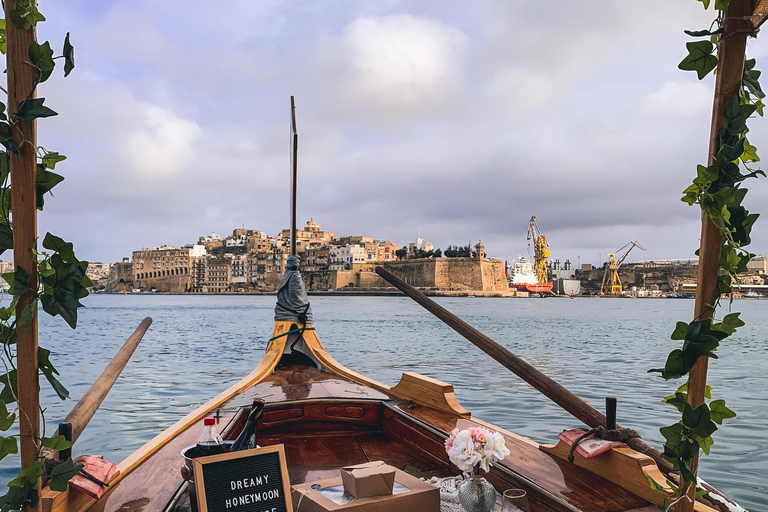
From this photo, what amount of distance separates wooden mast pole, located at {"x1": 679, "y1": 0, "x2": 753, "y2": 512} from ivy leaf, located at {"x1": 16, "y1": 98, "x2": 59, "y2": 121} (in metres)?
1.09

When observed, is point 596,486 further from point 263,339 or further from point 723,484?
point 263,339

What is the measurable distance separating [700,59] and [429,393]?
74.7 inches

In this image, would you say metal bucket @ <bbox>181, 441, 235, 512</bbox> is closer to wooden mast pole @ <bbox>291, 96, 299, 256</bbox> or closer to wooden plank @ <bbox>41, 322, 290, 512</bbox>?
wooden plank @ <bbox>41, 322, 290, 512</bbox>

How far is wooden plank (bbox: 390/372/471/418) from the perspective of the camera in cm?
236

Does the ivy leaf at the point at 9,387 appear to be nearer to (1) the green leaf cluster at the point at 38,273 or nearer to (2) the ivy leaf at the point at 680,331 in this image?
(1) the green leaf cluster at the point at 38,273

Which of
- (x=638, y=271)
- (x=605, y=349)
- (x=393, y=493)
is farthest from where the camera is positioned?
(x=638, y=271)

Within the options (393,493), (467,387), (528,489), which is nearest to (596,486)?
(528,489)

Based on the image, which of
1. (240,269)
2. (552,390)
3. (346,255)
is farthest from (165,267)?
(552,390)

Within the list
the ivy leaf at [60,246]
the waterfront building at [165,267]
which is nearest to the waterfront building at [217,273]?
the waterfront building at [165,267]

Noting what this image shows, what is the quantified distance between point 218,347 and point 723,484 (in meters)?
15.2

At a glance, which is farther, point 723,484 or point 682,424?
point 723,484

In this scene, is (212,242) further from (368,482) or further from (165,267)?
(368,482)

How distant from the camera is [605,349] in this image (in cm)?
1608

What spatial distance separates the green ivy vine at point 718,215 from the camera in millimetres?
817
